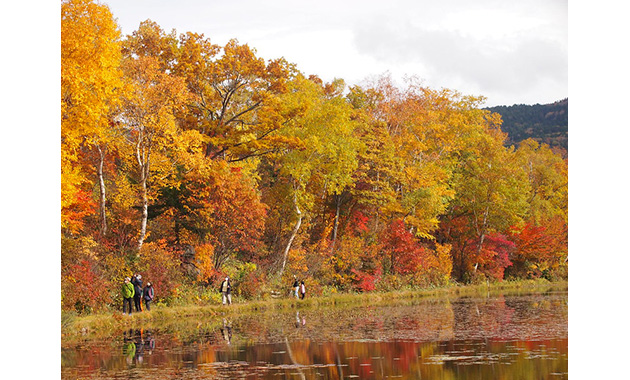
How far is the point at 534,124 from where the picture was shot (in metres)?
48.2

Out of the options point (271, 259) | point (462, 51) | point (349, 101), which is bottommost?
point (271, 259)

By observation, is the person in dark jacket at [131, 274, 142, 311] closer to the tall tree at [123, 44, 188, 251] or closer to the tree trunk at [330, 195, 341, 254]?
the tall tree at [123, 44, 188, 251]

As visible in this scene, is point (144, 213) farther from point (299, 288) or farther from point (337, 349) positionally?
point (337, 349)

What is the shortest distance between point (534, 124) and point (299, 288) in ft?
93.1

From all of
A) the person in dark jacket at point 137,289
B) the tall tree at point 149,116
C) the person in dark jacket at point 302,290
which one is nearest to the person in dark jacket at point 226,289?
the tall tree at point 149,116

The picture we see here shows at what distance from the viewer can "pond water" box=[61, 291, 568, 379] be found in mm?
10453

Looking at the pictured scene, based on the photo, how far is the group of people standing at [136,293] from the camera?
60.6 ft

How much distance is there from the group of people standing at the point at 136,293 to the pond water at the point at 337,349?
53.9 inches

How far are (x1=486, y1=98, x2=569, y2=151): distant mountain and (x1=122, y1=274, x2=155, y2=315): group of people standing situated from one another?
31385 mm

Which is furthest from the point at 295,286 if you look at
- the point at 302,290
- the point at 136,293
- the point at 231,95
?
the point at 136,293
